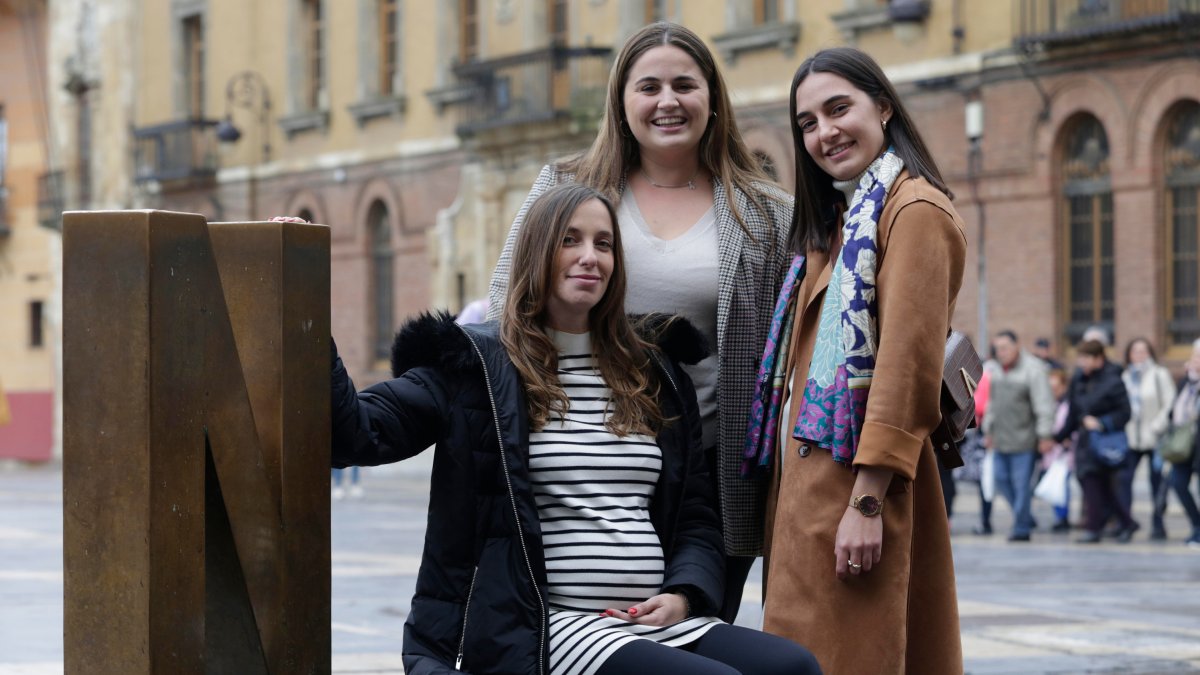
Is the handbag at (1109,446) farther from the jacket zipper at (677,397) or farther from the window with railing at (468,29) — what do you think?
the window with railing at (468,29)

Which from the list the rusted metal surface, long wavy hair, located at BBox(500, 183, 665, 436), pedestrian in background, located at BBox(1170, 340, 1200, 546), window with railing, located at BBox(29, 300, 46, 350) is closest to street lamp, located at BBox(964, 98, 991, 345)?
pedestrian in background, located at BBox(1170, 340, 1200, 546)

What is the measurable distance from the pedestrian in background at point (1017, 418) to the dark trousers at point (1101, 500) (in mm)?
470

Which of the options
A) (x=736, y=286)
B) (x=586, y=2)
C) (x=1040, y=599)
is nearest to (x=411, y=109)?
(x=586, y=2)

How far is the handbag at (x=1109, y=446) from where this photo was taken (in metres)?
16.5

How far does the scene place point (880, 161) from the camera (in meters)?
4.50

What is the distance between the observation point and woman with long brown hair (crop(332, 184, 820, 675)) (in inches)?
161

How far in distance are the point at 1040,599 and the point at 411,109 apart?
2306cm

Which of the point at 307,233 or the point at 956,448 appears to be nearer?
the point at 307,233

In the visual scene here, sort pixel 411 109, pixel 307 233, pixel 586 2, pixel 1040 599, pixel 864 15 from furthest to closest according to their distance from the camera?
pixel 411 109
pixel 586 2
pixel 864 15
pixel 1040 599
pixel 307 233

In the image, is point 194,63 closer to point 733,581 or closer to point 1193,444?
point 1193,444

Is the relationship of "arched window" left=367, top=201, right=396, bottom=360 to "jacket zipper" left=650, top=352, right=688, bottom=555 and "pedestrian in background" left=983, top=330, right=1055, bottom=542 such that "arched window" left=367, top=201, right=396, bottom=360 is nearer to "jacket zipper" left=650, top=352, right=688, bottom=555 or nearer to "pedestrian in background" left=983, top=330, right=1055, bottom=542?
"pedestrian in background" left=983, top=330, right=1055, bottom=542

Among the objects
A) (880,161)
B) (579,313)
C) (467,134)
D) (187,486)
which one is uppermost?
(467,134)

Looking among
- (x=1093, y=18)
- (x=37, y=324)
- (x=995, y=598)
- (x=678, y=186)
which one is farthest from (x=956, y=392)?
(x=37, y=324)

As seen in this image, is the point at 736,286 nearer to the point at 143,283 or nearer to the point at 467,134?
the point at 143,283
